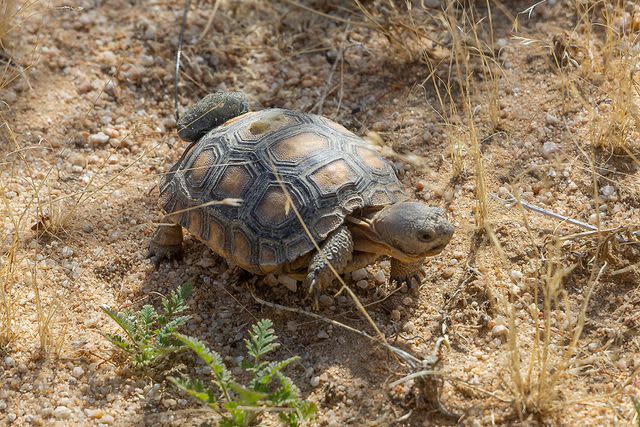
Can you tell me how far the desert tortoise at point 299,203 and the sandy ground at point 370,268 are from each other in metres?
0.29

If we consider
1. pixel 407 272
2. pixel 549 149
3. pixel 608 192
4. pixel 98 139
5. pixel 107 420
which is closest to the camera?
pixel 107 420

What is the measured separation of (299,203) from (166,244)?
1.18 meters

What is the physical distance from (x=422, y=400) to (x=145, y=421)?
4.93ft

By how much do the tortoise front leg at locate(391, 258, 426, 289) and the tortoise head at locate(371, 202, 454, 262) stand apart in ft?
0.71

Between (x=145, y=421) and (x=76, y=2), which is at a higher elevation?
(x=76, y=2)

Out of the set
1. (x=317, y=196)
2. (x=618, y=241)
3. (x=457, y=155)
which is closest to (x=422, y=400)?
(x=317, y=196)

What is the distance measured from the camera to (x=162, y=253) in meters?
4.98

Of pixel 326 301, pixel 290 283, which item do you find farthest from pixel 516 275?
pixel 290 283

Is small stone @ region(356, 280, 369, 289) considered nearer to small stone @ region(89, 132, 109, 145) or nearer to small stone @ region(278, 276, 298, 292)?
small stone @ region(278, 276, 298, 292)

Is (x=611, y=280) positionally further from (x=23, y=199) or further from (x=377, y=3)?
(x=23, y=199)

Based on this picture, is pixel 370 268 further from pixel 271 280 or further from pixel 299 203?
pixel 299 203

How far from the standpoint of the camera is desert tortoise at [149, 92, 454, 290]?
418 cm

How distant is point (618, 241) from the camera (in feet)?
14.4

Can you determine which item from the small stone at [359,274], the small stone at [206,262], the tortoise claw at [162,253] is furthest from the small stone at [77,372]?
the small stone at [359,274]
